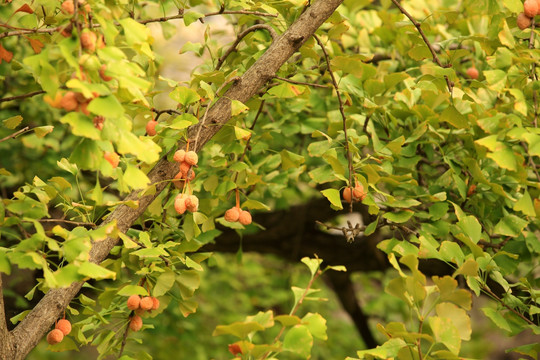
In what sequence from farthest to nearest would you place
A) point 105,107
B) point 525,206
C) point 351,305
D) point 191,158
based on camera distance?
1. point 351,305
2. point 525,206
3. point 191,158
4. point 105,107

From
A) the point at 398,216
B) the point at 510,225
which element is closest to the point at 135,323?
the point at 398,216

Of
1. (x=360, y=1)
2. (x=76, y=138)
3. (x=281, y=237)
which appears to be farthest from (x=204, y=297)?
(x=360, y=1)

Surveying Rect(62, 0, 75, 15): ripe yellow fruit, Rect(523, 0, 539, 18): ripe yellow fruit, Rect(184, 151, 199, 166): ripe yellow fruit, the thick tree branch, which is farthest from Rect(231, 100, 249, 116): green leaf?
the thick tree branch

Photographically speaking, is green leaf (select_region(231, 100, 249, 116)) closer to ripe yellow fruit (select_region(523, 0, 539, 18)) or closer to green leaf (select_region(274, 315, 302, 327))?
green leaf (select_region(274, 315, 302, 327))

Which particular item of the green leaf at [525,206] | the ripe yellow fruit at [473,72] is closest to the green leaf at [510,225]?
the green leaf at [525,206]

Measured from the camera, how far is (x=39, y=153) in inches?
92.7

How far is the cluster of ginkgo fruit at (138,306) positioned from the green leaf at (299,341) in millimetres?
387

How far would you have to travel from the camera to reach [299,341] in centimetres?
90

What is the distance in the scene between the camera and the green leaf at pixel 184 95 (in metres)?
1.11

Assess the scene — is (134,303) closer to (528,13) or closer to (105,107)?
(105,107)

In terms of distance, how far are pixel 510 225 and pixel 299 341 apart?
66cm

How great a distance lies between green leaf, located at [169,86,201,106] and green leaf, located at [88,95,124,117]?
1.11ft

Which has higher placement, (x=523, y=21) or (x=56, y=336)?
(x=523, y=21)

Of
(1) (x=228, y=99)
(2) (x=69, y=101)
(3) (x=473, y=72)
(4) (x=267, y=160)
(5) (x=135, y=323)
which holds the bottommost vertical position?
(5) (x=135, y=323)
